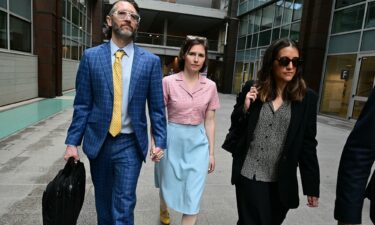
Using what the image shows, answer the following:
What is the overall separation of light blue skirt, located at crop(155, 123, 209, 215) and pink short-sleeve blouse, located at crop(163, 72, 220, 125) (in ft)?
0.24

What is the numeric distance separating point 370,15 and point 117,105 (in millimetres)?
11753

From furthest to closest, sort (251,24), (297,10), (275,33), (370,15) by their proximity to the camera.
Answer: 1. (251,24)
2. (275,33)
3. (297,10)
4. (370,15)

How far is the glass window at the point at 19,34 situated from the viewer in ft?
32.5

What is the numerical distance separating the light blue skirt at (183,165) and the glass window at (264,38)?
57.0ft

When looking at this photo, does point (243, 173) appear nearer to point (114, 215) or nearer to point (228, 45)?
point (114, 215)

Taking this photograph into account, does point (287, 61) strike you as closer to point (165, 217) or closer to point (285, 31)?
point (165, 217)

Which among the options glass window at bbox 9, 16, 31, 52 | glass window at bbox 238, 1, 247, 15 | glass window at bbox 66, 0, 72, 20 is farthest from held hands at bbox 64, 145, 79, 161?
glass window at bbox 238, 1, 247, 15

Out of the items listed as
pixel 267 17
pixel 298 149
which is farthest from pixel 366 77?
pixel 298 149

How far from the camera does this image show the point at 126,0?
2236mm

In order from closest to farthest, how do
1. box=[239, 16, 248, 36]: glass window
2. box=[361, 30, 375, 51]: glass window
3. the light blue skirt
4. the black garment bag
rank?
the black garment bag, the light blue skirt, box=[361, 30, 375, 51]: glass window, box=[239, 16, 248, 36]: glass window

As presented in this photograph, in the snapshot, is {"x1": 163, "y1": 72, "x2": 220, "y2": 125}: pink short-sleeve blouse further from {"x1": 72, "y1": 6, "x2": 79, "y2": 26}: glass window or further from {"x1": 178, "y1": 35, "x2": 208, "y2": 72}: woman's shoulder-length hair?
{"x1": 72, "y1": 6, "x2": 79, "y2": 26}: glass window

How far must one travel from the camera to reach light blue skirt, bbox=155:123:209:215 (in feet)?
8.59

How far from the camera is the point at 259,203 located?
2115mm

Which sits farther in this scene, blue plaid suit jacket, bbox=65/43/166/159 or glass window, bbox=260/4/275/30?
glass window, bbox=260/4/275/30
